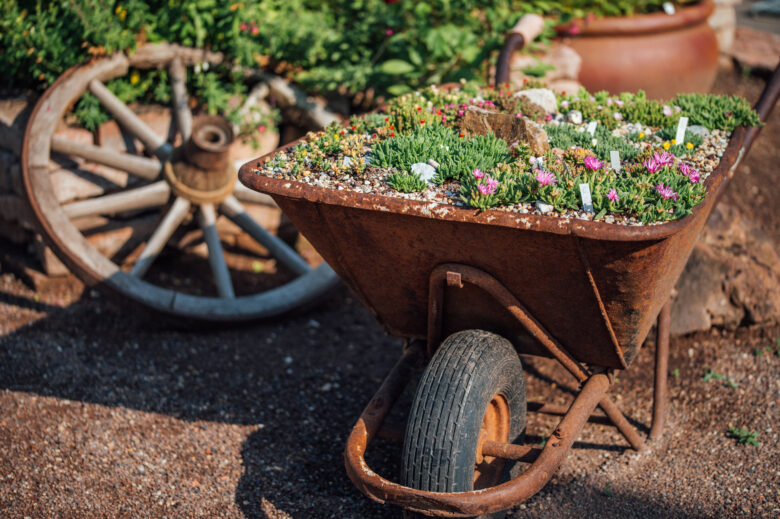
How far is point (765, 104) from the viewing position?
2.22m

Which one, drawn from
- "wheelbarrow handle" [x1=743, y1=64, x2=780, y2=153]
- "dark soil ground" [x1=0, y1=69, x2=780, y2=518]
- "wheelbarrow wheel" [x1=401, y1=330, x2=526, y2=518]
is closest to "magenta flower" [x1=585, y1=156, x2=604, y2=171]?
"wheelbarrow wheel" [x1=401, y1=330, x2=526, y2=518]

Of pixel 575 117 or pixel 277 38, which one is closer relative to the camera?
pixel 575 117

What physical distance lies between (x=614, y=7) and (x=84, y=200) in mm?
3150

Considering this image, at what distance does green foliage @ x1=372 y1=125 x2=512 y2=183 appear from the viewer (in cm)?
173

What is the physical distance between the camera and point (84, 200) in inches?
122

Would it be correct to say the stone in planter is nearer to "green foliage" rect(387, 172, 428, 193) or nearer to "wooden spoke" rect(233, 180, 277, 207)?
"green foliage" rect(387, 172, 428, 193)

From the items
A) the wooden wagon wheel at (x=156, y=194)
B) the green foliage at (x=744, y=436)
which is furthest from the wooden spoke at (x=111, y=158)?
the green foliage at (x=744, y=436)

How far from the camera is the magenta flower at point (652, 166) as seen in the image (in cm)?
171

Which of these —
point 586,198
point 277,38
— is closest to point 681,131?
point 586,198

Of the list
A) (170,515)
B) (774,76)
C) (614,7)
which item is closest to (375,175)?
(170,515)

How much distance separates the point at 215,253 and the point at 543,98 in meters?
1.55

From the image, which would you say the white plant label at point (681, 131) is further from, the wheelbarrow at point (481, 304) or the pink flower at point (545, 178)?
the pink flower at point (545, 178)

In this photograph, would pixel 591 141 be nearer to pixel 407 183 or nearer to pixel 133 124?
pixel 407 183

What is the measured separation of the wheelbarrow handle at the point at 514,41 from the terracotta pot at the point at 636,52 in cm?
127
